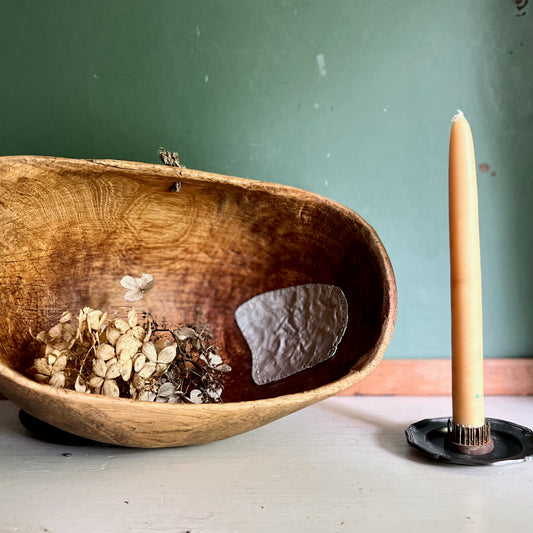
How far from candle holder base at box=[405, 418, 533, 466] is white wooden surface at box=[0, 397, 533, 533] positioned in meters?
0.01

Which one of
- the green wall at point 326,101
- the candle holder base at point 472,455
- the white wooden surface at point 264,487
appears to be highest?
the green wall at point 326,101

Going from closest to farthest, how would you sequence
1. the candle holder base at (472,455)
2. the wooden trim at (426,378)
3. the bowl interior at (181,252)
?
the candle holder base at (472,455), the bowl interior at (181,252), the wooden trim at (426,378)

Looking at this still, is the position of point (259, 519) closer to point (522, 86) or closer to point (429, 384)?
point (429, 384)

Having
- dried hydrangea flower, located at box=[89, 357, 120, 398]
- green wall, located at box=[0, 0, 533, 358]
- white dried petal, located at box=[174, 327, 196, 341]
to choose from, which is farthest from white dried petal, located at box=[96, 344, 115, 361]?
green wall, located at box=[0, 0, 533, 358]

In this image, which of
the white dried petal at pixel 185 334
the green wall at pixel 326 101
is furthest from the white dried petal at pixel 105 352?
the green wall at pixel 326 101

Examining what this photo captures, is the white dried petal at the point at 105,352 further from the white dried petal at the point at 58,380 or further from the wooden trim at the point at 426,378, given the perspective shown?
the wooden trim at the point at 426,378

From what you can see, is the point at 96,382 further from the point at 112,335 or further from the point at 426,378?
the point at 426,378

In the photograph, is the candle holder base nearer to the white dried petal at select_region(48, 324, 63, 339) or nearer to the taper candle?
the taper candle

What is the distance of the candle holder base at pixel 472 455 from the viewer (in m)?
0.58

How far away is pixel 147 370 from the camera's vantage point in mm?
656

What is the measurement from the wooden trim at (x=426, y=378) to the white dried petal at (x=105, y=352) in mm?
450

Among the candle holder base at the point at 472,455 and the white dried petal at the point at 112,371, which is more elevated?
the white dried petal at the point at 112,371

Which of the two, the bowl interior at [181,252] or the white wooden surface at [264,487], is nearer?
the white wooden surface at [264,487]

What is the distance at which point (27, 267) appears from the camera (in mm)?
744
